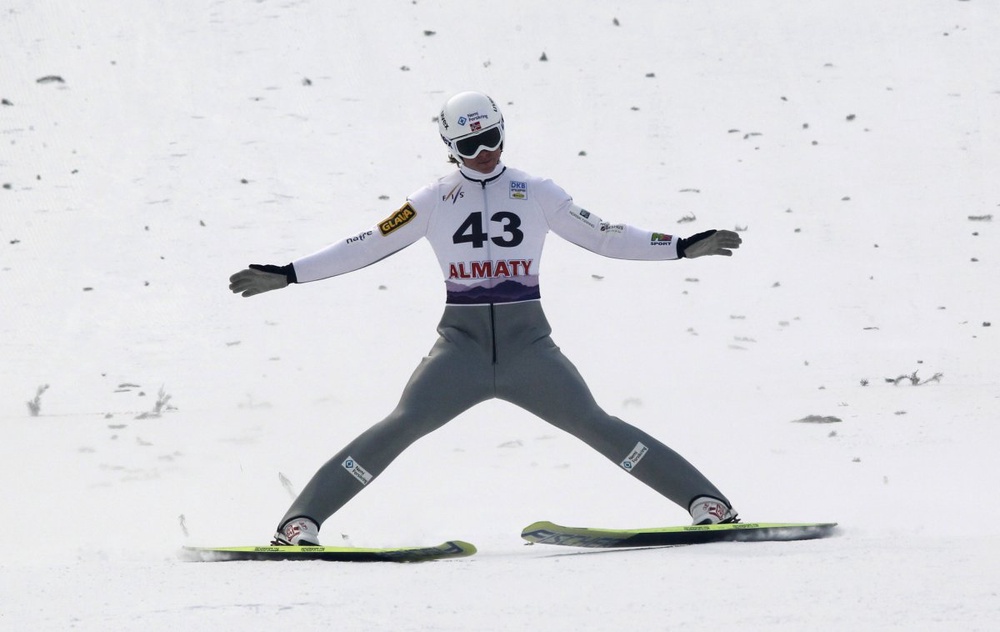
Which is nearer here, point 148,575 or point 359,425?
point 148,575

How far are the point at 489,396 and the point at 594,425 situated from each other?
435mm

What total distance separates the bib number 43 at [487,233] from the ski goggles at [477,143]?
0.26 m

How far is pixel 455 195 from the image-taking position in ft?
18.1

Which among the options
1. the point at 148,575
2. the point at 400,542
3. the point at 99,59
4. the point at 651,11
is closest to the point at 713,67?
the point at 651,11

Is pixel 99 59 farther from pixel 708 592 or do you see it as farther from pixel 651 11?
pixel 708 592

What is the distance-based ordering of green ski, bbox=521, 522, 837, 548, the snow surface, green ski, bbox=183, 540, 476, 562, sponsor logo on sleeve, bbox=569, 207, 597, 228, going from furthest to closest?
sponsor logo on sleeve, bbox=569, 207, 597, 228 → green ski, bbox=521, 522, 837, 548 → green ski, bbox=183, 540, 476, 562 → the snow surface

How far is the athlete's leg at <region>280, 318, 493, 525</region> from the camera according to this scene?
5.37 metres

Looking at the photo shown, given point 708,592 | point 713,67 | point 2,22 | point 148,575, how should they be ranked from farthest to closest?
point 2,22
point 713,67
point 148,575
point 708,592

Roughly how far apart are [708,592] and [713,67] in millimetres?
13131

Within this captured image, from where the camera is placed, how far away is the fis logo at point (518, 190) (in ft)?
18.1

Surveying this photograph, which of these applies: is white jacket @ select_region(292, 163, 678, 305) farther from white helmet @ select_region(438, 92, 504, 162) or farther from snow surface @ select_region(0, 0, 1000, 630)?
snow surface @ select_region(0, 0, 1000, 630)

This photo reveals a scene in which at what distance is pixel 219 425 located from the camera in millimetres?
9070

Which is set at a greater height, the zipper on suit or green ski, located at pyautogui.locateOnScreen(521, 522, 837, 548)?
the zipper on suit

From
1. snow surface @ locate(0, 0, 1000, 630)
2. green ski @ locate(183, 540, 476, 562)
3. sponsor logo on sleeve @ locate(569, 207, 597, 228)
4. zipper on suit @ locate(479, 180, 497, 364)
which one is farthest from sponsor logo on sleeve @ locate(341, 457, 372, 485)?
sponsor logo on sleeve @ locate(569, 207, 597, 228)
